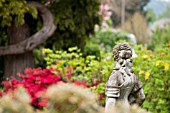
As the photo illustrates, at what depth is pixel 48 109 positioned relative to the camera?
281 centimetres

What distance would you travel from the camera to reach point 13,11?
10867 millimetres

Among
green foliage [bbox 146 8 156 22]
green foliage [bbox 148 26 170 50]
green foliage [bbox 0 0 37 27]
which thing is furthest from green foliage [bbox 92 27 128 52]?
green foliage [bbox 146 8 156 22]

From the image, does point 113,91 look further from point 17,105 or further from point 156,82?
point 156,82

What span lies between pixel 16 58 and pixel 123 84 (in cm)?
732

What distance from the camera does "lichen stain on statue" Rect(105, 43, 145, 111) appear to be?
15.6 feet

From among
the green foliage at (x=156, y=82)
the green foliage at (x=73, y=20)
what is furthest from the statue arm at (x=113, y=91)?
the green foliage at (x=73, y=20)

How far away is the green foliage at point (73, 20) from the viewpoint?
12.1 meters

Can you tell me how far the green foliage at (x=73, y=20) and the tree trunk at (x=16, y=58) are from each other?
84cm

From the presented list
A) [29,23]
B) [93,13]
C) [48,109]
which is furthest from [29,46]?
[48,109]

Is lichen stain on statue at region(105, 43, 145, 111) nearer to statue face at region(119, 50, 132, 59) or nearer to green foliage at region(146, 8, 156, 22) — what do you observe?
statue face at region(119, 50, 132, 59)

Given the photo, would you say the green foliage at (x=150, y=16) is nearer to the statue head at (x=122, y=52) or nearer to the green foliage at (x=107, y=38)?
the green foliage at (x=107, y=38)

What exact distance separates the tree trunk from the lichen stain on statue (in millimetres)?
6976

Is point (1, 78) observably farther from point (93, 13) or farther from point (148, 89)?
point (148, 89)

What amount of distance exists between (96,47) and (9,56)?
14.2ft
